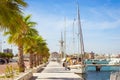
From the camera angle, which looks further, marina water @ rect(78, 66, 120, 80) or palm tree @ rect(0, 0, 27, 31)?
marina water @ rect(78, 66, 120, 80)

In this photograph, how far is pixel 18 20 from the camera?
18.3 metres

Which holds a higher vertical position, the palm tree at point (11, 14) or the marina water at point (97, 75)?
the palm tree at point (11, 14)

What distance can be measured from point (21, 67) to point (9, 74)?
8.30m

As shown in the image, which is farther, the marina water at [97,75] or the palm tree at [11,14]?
the marina water at [97,75]

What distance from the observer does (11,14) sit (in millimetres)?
17281

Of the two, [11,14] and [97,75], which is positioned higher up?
[11,14]

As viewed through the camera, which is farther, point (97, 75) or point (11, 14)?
point (97, 75)

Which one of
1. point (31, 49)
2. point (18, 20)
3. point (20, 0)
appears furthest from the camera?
point (31, 49)

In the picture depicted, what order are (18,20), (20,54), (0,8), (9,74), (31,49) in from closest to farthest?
(0,8) → (18,20) → (9,74) → (20,54) → (31,49)

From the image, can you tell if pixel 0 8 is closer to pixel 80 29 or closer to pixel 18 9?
pixel 18 9

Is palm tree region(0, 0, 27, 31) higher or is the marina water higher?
palm tree region(0, 0, 27, 31)

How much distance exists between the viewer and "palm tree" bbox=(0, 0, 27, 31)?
1664cm

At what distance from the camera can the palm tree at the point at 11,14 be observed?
16.6 meters

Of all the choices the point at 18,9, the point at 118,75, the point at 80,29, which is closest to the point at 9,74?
the point at 18,9
